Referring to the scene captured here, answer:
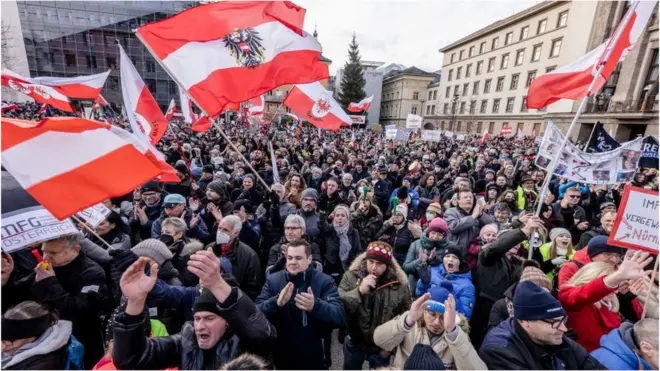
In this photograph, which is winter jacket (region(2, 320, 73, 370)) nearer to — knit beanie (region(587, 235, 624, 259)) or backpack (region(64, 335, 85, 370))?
backpack (region(64, 335, 85, 370))

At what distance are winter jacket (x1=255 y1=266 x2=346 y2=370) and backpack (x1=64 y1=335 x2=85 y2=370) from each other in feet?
3.80

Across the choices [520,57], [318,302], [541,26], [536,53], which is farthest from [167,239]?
[520,57]

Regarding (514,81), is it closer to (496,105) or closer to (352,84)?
(496,105)

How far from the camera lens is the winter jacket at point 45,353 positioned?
68.4 inches

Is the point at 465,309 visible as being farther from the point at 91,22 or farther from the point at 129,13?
the point at 91,22

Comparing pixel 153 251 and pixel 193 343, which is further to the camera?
pixel 153 251

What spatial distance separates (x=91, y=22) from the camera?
117 ft

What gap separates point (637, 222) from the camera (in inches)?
98.8

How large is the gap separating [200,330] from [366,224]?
3462mm

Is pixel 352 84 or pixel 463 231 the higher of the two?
pixel 352 84

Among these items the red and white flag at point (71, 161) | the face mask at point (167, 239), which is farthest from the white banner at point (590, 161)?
the red and white flag at point (71, 161)

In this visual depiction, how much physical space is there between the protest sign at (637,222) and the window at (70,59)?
4919cm

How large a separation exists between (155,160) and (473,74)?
5132cm

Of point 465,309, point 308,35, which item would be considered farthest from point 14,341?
point 308,35
